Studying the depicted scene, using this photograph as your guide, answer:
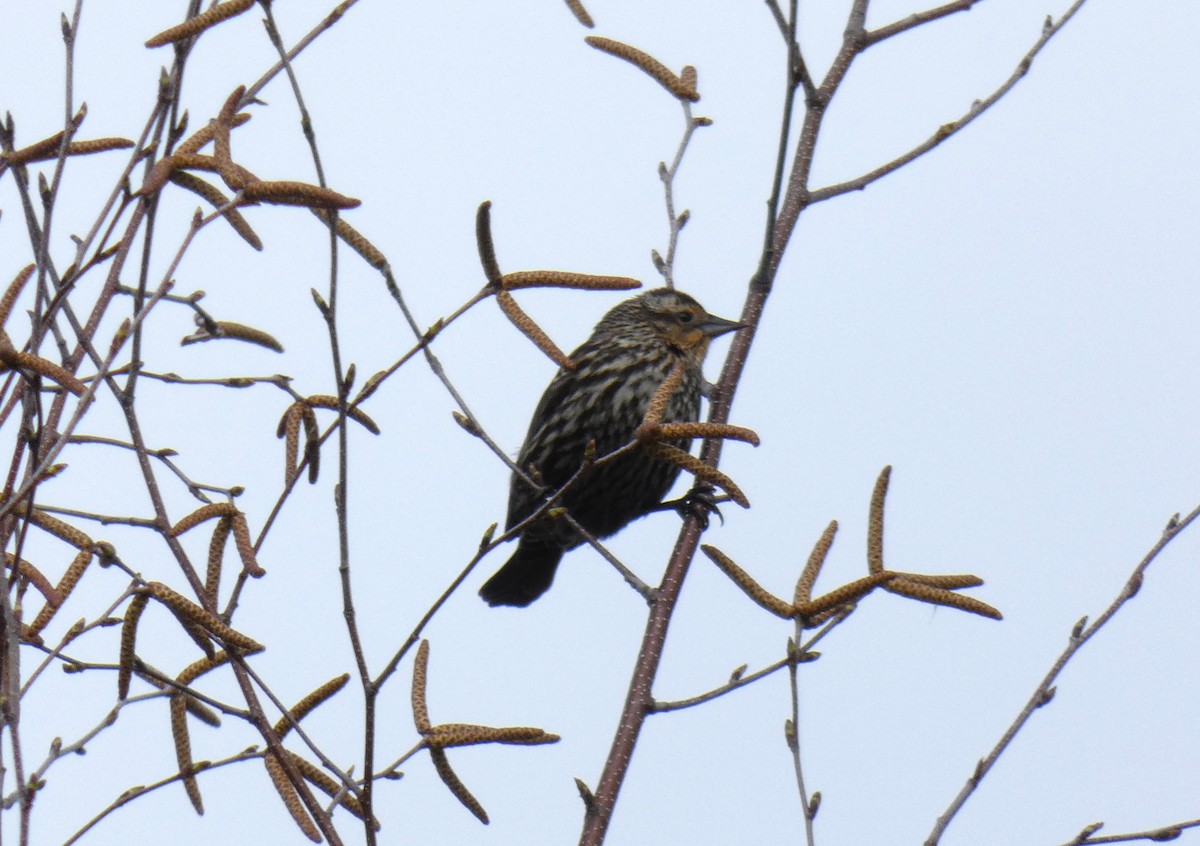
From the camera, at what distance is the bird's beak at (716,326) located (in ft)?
19.1

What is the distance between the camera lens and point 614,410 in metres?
5.52

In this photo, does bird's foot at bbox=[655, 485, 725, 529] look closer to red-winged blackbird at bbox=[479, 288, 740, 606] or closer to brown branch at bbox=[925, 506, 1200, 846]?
red-winged blackbird at bbox=[479, 288, 740, 606]

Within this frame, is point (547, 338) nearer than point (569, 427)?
Yes

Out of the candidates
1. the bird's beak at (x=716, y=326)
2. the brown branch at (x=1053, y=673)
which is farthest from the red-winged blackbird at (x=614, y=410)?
the brown branch at (x=1053, y=673)

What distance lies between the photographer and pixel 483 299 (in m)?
2.51

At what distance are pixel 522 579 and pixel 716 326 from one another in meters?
1.36

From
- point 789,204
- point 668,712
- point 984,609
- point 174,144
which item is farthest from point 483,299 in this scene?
point 789,204

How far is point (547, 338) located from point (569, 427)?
2.88m

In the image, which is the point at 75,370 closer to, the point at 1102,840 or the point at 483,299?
the point at 483,299

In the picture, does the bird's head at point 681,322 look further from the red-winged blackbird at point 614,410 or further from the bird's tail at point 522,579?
the bird's tail at point 522,579

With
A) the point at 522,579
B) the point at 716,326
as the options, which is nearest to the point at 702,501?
the point at 716,326

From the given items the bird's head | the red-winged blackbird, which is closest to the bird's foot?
the red-winged blackbird

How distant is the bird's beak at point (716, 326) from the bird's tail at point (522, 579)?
44.6 inches

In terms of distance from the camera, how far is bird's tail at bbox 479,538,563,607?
20.8 feet
